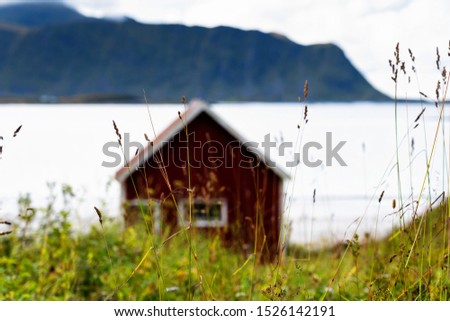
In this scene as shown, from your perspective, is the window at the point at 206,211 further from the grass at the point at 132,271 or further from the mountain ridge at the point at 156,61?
the mountain ridge at the point at 156,61

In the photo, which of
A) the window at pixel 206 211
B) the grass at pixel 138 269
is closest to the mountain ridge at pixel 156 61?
the window at pixel 206 211

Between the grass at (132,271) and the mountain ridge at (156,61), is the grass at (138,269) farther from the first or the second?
the mountain ridge at (156,61)

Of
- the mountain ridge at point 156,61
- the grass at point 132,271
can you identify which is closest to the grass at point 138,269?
the grass at point 132,271

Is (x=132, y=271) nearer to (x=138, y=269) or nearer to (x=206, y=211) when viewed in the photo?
(x=138, y=269)

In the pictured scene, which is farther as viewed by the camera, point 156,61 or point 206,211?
point 156,61

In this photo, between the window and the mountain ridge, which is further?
the mountain ridge

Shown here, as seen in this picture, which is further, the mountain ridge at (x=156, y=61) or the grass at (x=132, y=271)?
the mountain ridge at (x=156, y=61)

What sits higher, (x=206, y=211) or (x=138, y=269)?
(x=206, y=211)

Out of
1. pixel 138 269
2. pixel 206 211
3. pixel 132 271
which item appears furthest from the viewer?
pixel 138 269

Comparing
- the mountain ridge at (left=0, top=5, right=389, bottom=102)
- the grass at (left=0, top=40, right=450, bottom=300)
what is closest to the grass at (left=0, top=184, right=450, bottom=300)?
the grass at (left=0, top=40, right=450, bottom=300)

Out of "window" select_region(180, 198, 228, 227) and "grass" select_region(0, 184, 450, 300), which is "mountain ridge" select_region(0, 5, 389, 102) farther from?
"grass" select_region(0, 184, 450, 300)

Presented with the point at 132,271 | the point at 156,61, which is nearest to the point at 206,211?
the point at 132,271

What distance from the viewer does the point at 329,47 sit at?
24031 millimetres

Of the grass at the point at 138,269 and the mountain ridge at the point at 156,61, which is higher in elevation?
the mountain ridge at the point at 156,61
